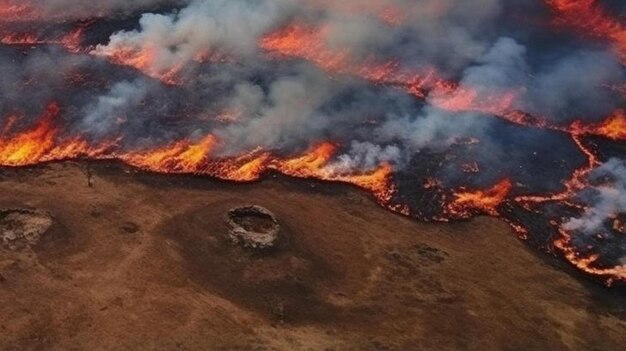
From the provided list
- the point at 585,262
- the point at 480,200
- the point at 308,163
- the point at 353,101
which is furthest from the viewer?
the point at 353,101

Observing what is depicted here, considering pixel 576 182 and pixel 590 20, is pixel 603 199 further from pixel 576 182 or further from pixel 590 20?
pixel 590 20

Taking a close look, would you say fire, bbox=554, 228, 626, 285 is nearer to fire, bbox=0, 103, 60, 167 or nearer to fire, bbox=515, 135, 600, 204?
fire, bbox=515, 135, 600, 204

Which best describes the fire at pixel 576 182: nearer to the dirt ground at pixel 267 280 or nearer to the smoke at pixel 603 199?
the smoke at pixel 603 199

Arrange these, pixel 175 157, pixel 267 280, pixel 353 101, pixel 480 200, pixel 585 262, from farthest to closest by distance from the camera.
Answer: pixel 353 101 → pixel 175 157 → pixel 480 200 → pixel 585 262 → pixel 267 280

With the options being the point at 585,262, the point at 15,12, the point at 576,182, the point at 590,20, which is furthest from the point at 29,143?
the point at 590,20

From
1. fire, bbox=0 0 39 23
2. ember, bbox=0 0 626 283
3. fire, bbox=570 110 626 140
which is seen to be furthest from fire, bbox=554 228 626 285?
fire, bbox=0 0 39 23

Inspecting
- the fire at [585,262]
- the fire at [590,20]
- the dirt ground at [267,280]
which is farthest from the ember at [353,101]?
the dirt ground at [267,280]
